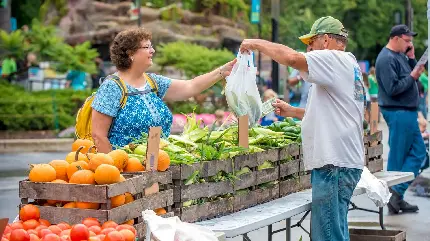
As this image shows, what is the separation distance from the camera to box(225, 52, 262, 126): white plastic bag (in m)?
7.13

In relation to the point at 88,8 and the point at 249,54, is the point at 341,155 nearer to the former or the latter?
the point at 249,54

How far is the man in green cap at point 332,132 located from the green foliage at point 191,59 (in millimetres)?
19666

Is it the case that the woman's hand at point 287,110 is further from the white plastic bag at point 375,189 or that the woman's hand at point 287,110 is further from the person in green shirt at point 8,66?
the person in green shirt at point 8,66

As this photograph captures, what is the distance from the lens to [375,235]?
895 centimetres

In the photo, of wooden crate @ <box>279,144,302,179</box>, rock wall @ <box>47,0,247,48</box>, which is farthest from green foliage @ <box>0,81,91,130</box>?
wooden crate @ <box>279,144,302,179</box>

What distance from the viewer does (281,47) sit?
616 cm

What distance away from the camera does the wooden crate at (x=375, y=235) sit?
8.89 m

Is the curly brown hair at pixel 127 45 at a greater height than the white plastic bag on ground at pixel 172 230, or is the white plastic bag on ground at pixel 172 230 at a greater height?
the curly brown hair at pixel 127 45

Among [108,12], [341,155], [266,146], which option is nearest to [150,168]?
[341,155]

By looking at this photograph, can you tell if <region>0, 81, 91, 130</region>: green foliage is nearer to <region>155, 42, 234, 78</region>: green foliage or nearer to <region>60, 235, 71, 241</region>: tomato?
<region>155, 42, 234, 78</region>: green foliage

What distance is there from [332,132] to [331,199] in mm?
457

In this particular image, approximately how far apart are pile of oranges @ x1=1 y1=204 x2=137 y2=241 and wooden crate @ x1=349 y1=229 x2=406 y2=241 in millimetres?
4100

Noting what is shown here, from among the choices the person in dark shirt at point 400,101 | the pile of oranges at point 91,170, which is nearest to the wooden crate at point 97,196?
the pile of oranges at point 91,170

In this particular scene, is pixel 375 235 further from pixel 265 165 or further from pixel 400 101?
pixel 400 101
